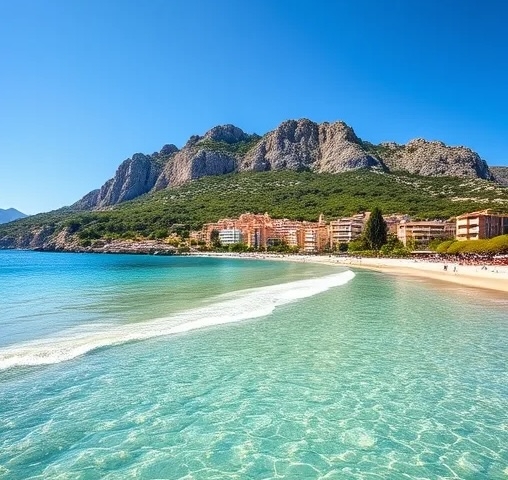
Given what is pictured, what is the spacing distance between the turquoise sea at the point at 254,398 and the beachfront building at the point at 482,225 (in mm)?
80369

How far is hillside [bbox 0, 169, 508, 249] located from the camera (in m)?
140

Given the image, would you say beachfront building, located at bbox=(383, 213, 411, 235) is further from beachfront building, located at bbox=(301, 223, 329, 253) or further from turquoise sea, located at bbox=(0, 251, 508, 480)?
turquoise sea, located at bbox=(0, 251, 508, 480)

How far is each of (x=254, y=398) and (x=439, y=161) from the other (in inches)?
7666

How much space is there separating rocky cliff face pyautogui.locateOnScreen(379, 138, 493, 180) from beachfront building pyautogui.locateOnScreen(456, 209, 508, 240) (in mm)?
90662

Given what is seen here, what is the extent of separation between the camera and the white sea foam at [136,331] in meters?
12.9

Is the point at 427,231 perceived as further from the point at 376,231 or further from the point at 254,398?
the point at 254,398

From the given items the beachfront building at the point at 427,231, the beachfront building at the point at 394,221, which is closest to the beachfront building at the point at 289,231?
the beachfront building at the point at 394,221

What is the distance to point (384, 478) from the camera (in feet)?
21.0

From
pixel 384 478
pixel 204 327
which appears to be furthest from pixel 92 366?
pixel 384 478

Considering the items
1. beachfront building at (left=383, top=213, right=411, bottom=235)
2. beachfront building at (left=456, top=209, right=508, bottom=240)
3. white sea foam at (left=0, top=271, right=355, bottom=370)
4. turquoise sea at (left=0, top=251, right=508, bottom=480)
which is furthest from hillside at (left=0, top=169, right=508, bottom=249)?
turquoise sea at (left=0, top=251, right=508, bottom=480)

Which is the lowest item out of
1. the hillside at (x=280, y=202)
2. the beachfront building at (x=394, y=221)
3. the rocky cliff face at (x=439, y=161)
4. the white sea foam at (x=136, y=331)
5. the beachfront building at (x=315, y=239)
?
the white sea foam at (x=136, y=331)

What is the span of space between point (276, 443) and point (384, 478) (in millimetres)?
1914

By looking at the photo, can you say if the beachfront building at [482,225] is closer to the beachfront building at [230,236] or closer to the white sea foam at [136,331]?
the beachfront building at [230,236]

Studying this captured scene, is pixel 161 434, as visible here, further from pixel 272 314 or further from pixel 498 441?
pixel 272 314
